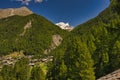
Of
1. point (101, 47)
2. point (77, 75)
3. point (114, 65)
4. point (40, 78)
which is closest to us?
point (77, 75)

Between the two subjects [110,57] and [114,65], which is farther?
[110,57]

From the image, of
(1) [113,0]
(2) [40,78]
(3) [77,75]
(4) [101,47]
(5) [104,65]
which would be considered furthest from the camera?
(2) [40,78]

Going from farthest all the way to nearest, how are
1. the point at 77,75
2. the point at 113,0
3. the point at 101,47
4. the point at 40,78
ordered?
the point at 40,78, the point at 101,47, the point at 77,75, the point at 113,0

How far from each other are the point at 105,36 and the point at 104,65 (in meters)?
10.7

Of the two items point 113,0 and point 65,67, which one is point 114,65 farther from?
point 113,0

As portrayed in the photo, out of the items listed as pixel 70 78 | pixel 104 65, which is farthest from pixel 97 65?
pixel 70 78

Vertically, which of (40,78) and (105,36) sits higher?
(105,36)

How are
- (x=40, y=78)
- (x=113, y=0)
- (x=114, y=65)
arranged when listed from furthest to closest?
(x=40, y=78)
(x=114, y=65)
(x=113, y=0)

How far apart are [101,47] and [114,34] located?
5.51 metres

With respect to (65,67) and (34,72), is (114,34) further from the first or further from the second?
(34,72)

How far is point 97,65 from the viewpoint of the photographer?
9331 centimetres

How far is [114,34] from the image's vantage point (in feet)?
308

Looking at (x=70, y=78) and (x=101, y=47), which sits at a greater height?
(x=101, y=47)

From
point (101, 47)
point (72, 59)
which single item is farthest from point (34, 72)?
point (72, 59)
